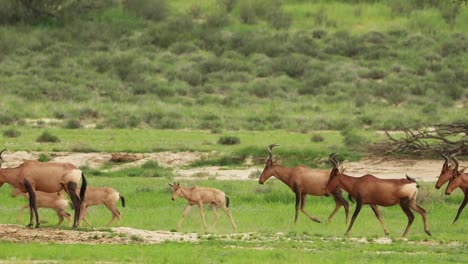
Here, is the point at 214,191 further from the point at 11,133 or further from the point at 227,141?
the point at 11,133

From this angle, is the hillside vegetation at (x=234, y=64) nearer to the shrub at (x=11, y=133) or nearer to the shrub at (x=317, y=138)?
the shrub at (x=11, y=133)

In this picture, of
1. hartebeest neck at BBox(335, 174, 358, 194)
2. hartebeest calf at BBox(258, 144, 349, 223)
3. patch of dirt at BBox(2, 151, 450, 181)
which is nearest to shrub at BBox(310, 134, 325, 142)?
patch of dirt at BBox(2, 151, 450, 181)

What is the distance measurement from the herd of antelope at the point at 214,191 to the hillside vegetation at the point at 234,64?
18238 millimetres

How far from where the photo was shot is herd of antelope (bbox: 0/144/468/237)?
19.4 meters

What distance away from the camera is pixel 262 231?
19.8 meters

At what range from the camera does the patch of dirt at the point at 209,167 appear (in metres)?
29.8

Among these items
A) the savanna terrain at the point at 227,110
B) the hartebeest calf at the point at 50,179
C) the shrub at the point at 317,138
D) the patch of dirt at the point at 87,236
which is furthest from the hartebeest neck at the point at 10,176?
the shrub at the point at 317,138

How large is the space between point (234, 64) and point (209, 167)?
21.9m

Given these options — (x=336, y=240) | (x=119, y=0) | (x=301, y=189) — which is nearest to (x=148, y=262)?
(x=336, y=240)

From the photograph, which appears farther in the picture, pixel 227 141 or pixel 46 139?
pixel 227 141

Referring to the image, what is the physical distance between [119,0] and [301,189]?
4041 centimetres

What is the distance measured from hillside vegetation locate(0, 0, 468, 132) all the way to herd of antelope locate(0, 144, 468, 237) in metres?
18.2

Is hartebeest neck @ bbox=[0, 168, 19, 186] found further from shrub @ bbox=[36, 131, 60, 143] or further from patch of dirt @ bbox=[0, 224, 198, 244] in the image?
shrub @ bbox=[36, 131, 60, 143]

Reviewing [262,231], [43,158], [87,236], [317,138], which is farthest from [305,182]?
[317,138]
